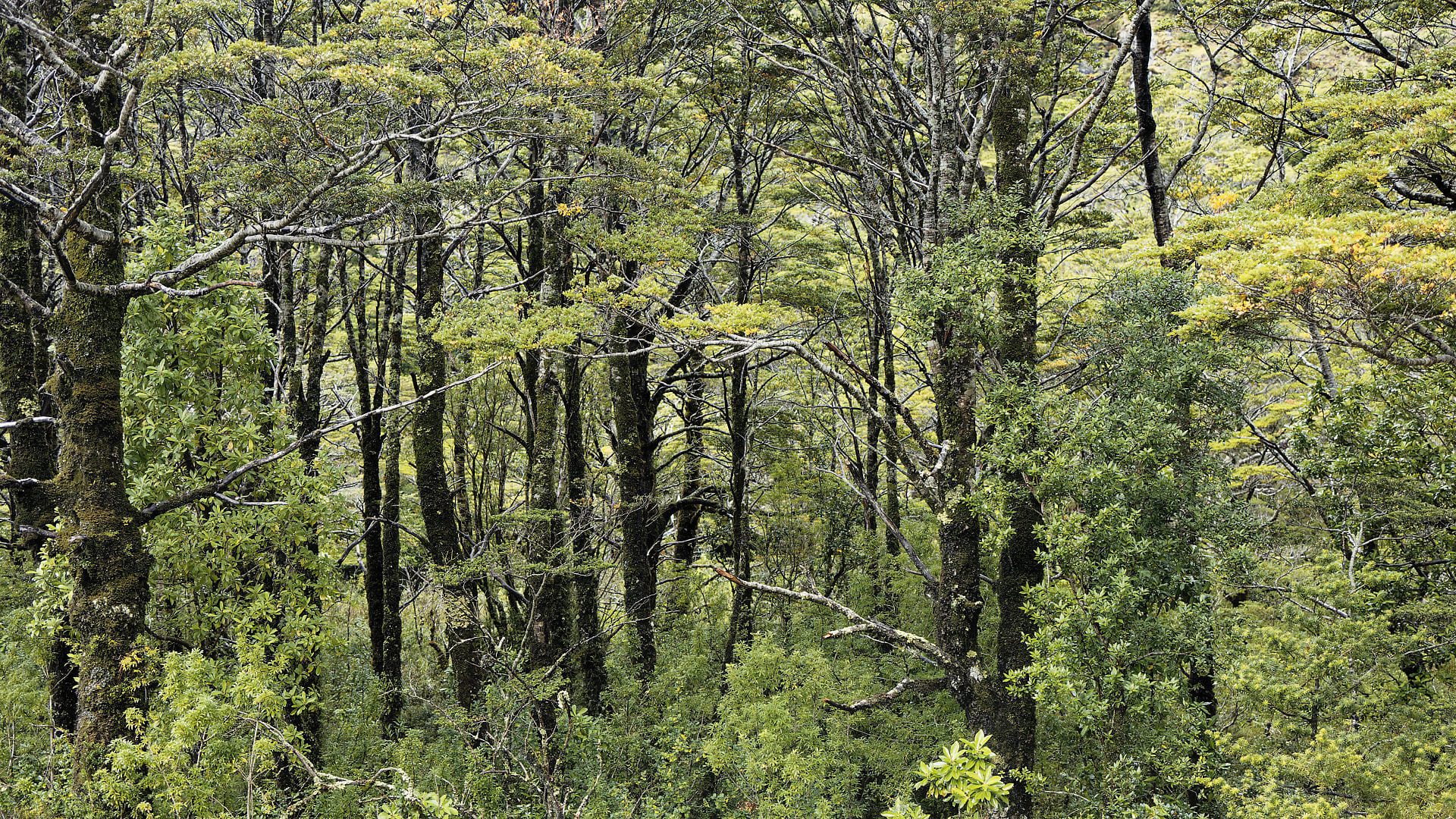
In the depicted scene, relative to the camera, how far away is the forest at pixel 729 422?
6352 millimetres

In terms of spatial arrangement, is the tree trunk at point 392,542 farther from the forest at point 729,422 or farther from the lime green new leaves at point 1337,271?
the lime green new leaves at point 1337,271

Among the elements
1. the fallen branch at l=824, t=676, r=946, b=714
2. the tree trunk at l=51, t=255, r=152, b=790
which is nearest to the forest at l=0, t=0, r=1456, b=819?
the tree trunk at l=51, t=255, r=152, b=790

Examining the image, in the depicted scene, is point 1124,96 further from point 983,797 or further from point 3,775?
point 3,775

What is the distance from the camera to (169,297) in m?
7.07

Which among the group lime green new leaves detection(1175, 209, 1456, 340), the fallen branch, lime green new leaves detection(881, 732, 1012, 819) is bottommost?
the fallen branch

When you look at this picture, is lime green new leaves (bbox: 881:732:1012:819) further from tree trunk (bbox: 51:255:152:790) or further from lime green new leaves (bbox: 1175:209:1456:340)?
tree trunk (bbox: 51:255:152:790)

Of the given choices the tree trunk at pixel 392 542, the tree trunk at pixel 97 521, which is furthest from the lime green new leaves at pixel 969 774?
the tree trunk at pixel 392 542

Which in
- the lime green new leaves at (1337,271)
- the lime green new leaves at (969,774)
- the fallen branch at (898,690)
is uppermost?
the lime green new leaves at (1337,271)

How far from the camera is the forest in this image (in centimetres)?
635

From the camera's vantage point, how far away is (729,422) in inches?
513

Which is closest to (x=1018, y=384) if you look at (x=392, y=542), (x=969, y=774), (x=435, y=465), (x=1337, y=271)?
(x=1337, y=271)

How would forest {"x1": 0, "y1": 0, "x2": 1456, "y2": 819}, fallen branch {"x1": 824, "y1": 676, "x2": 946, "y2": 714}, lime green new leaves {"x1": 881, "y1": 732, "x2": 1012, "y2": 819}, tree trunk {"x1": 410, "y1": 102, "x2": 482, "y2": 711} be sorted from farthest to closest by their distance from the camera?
tree trunk {"x1": 410, "y1": 102, "x2": 482, "y2": 711} → fallen branch {"x1": 824, "y1": 676, "x2": 946, "y2": 714} → forest {"x1": 0, "y1": 0, "x2": 1456, "y2": 819} → lime green new leaves {"x1": 881, "y1": 732, "x2": 1012, "y2": 819}

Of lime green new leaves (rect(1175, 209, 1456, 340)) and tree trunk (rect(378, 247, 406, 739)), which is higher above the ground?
lime green new leaves (rect(1175, 209, 1456, 340))

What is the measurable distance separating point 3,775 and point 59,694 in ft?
4.12
